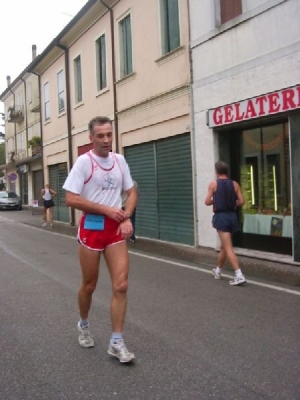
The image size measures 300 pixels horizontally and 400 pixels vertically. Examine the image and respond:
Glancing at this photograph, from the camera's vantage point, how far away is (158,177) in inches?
511

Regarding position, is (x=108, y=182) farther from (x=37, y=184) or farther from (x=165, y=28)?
(x=37, y=184)

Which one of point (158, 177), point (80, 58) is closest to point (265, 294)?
point (158, 177)

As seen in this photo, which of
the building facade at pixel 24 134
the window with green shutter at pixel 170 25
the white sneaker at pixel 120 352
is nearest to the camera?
the white sneaker at pixel 120 352

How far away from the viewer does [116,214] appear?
152 inches

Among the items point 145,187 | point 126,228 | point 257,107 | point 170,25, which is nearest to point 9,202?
point 145,187

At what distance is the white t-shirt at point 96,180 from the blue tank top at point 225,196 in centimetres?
333

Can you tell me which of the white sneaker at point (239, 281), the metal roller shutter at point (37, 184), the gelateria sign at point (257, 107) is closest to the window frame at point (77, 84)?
the gelateria sign at point (257, 107)

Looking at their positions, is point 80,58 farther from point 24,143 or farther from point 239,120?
point 24,143

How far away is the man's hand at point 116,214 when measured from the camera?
12.7 feet

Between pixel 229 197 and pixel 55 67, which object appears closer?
pixel 229 197

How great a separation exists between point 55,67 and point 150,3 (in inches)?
374

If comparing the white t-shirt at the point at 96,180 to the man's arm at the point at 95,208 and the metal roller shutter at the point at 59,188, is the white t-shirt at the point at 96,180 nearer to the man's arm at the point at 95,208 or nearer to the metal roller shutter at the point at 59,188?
the man's arm at the point at 95,208

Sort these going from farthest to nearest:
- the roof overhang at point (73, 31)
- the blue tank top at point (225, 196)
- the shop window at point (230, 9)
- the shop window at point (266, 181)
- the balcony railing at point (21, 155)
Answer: the balcony railing at point (21, 155)
the roof overhang at point (73, 31)
the shop window at point (230, 9)
the shop window at point (266, 181)
the blue tank top at point (225, 196)

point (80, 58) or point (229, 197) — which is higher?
point (80, 58)
